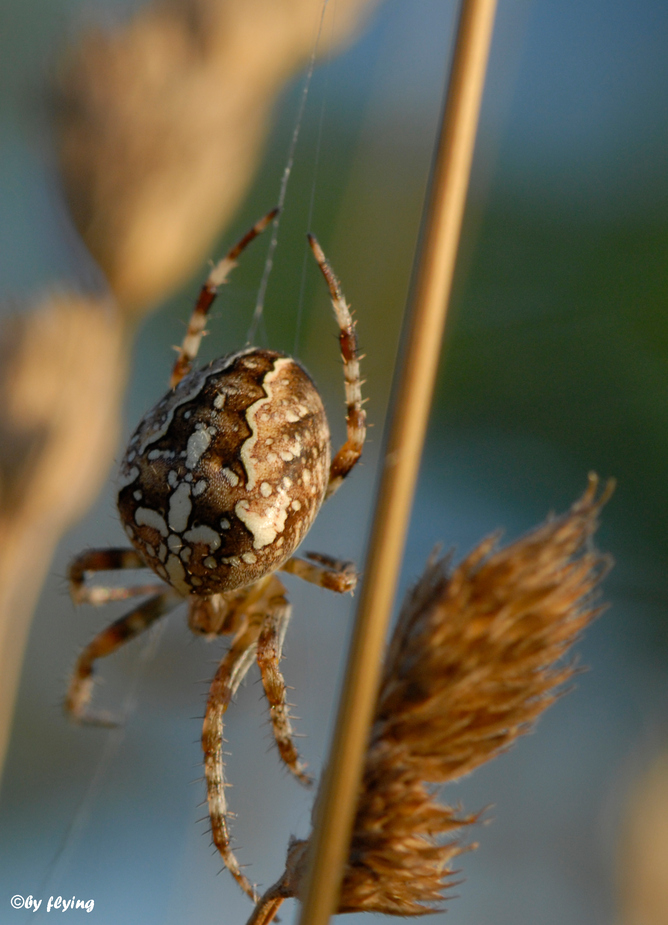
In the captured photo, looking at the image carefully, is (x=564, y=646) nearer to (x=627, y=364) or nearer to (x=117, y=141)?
(x=117, y=141)

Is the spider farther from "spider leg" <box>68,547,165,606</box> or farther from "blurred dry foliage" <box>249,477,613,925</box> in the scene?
"blurred dry foliage" <box>249,477,613,925</box>

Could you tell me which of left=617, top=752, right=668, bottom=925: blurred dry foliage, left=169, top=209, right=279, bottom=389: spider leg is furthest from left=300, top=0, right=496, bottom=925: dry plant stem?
left=617, top=752, right=668, bottom=925: blurred dry foliage

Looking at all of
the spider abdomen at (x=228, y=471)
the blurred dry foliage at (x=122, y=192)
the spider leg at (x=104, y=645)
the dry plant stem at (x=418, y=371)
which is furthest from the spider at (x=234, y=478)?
the dry plant stem at (x=418, y=371)

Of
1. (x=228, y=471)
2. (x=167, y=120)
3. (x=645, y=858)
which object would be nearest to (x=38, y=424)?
(x=228, y=471)

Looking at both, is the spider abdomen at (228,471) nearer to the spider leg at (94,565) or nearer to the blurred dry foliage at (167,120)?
the blurred dry foliage at (167,120)

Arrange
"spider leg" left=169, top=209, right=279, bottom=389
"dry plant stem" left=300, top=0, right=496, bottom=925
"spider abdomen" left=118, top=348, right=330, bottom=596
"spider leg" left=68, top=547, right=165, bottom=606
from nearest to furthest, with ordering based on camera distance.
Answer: "dry plant stem" left=300, top=0, right=496, bottom=925 → "spider abdomen" left=118, top=348, right=330, bottom=596 → "spider leg" left=169, top=209, right=279, bottom=389 → "spider leg" left=68, top=547, right=165, bottom=606

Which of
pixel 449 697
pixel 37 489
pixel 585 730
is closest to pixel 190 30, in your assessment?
pixel 37 489
